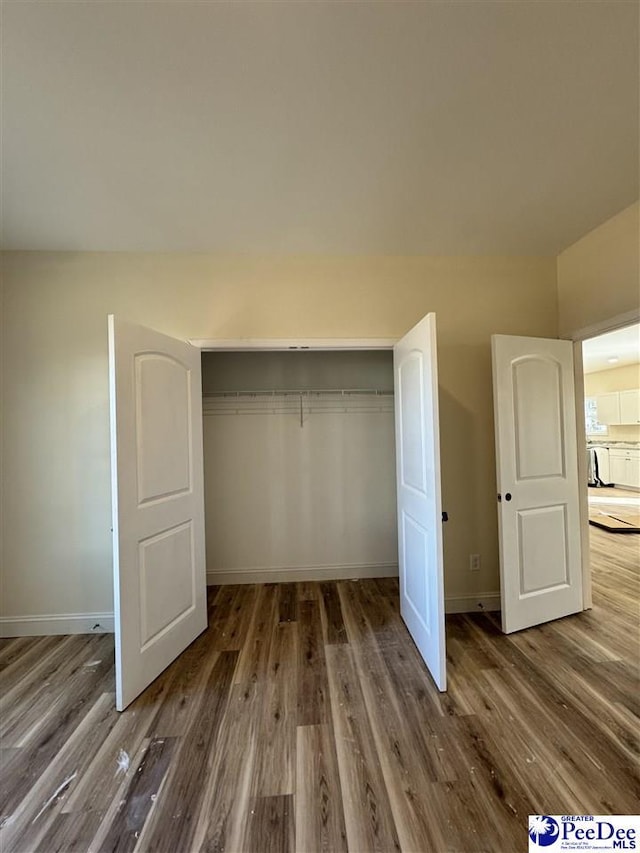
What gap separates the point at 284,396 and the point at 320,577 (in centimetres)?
174

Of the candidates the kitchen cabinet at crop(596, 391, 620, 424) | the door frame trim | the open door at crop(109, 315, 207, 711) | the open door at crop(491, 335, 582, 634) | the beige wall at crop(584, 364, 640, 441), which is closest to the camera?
the open door at crop(109, 315, 207, 711)

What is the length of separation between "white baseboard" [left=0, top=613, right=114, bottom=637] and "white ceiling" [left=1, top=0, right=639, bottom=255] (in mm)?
2586

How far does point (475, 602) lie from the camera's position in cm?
254

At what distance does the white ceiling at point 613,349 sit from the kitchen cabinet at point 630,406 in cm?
70

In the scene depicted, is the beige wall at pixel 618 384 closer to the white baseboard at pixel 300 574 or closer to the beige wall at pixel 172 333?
the beige wall at pixel 172 333

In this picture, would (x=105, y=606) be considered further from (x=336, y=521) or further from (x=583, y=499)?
(x=583, y=499)

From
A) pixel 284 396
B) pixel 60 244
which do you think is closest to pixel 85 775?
pixel 284 396

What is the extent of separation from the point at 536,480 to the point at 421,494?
3.22ft

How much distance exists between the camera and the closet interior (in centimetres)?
319

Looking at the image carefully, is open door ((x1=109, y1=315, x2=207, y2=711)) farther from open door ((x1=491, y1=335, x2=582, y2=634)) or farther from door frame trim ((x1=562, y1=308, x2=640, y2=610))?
door frame trim ((x1=562, y1=308, x2=640, y2=610))

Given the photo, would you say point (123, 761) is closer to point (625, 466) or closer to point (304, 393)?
point (304, 393)

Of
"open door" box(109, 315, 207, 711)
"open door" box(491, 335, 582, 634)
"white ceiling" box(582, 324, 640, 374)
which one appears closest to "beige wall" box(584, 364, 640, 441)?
"white ceiling" box(582, 324, 640, 374)

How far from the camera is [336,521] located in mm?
3238

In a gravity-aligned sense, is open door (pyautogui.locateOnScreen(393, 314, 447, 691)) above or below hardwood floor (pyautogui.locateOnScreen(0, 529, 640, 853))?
above
